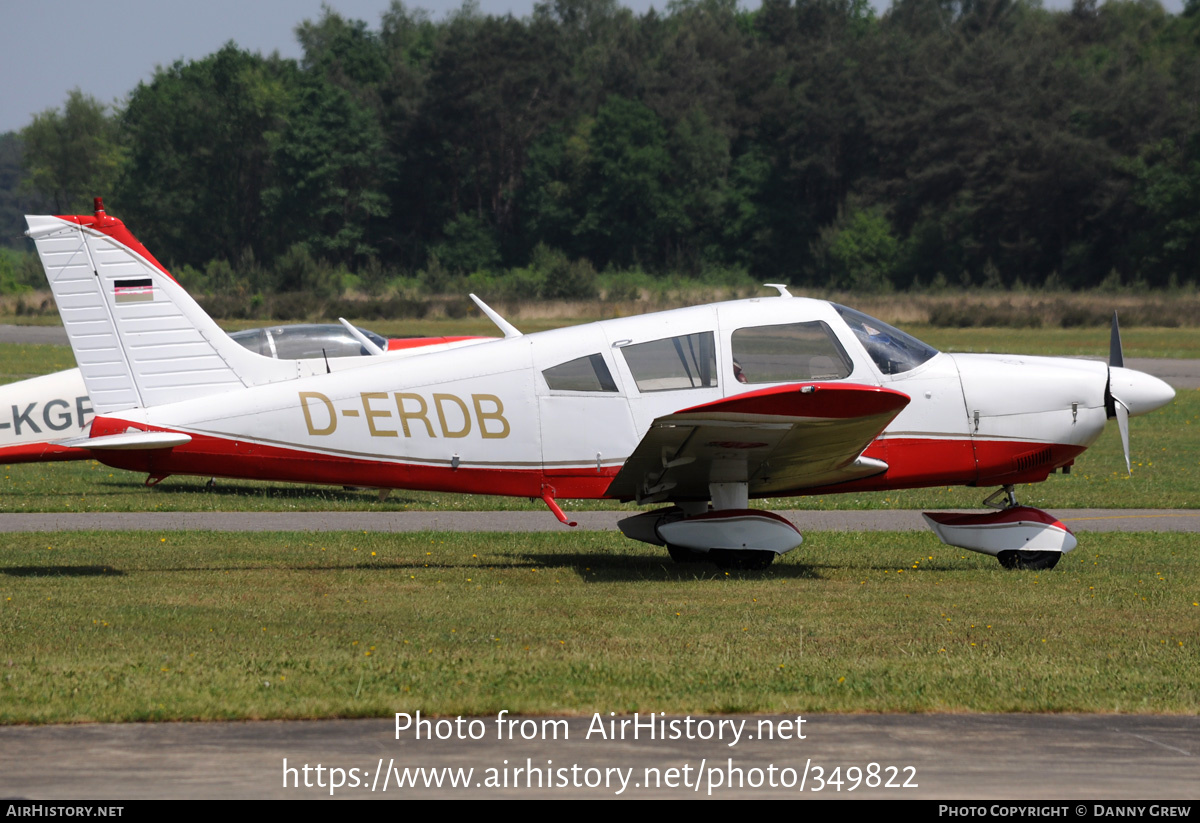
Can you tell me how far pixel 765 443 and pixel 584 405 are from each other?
1535 millimetres

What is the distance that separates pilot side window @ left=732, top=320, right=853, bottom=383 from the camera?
1019cm

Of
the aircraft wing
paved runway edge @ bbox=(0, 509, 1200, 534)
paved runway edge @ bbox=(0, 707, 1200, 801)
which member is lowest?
paved runway edge @ bbox=(0, 509, 1200, 534)

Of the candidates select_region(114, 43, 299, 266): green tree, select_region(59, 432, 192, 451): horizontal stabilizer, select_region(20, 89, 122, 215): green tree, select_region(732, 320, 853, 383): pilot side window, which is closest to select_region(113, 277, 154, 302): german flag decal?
select_region(59, 432, 192, 451): horizontal stabilizer

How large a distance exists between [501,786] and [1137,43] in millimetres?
98275

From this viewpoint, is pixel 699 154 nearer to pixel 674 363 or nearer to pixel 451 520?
pixel 451 520

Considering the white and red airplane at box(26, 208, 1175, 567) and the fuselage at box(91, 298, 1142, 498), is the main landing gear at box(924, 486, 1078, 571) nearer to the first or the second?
the white and red airplane at box(26, 208, 1175, 567)

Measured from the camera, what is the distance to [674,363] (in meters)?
10.3

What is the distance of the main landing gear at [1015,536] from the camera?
34.8 feet

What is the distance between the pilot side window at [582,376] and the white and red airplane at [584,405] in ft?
0.04

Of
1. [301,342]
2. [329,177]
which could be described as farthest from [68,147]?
[301,342]

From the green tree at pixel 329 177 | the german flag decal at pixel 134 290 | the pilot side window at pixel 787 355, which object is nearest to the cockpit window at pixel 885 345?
the pilot side window at pixel 787 355

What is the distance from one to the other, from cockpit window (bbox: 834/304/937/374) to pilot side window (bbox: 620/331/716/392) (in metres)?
1.18

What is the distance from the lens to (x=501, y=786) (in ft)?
17.8

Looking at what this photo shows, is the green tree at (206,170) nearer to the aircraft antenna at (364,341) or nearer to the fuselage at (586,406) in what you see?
the aircraft antenna at (364,341)
